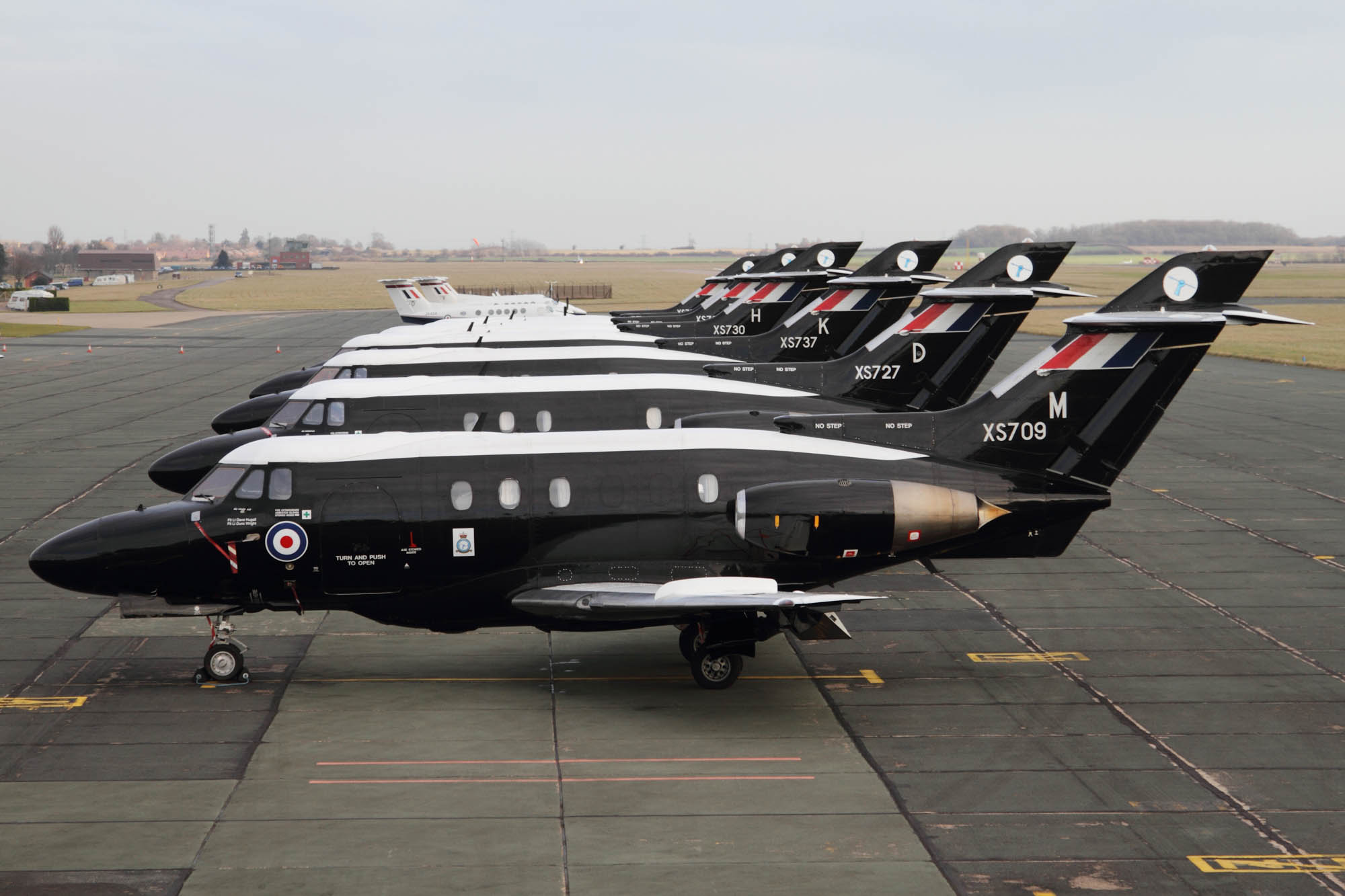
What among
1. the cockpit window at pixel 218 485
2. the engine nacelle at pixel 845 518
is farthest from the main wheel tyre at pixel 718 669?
the cockpit window at pixel 218 485

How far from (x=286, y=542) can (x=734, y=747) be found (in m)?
7.17

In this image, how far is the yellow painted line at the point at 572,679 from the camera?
18.5 m

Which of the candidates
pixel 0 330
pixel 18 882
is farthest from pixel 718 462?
pixel 0 330

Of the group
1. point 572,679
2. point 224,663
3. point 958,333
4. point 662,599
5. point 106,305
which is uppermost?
point 958,333

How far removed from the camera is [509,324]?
42938 mm

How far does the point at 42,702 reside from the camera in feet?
57.5

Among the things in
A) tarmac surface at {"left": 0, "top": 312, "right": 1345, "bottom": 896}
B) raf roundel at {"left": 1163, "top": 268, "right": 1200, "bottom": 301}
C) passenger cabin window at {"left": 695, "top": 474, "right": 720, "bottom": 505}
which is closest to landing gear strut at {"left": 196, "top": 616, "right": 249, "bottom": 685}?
tarmac surface at {"left": 0, "top": 312, "right": 1345, "bottom": 896}

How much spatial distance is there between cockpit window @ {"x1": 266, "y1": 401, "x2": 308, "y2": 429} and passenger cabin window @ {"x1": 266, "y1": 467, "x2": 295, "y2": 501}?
31.1ft

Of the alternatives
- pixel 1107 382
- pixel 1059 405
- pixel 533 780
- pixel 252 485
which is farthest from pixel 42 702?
pixel 1107 382

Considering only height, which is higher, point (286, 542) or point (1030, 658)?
point (286, 542)

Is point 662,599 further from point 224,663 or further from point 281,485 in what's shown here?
point 224,663

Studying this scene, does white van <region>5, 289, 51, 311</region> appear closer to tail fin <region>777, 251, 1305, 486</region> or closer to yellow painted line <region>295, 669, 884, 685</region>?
yellow painted line <region>295, 669, 884, 685</region>

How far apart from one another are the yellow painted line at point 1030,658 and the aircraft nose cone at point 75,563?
13.0 m

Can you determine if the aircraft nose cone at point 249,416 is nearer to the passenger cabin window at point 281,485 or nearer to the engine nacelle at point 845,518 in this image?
the passenger cabin window at point 281,485
